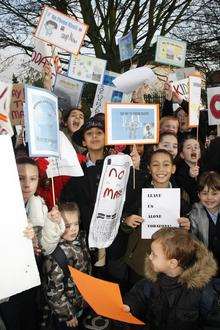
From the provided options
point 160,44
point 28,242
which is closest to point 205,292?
point 28,242

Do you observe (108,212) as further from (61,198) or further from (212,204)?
(212,204)

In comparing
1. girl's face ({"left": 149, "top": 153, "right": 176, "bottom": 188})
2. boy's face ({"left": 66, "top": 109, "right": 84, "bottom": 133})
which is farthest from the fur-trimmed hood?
boy's face ({"left": 66, "top": 109, "right": 84, "bottom": 133})

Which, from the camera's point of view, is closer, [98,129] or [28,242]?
[28,242]

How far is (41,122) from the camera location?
270 cm

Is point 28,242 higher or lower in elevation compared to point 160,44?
lower

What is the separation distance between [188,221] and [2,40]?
13325 mm

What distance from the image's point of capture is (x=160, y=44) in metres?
6.70

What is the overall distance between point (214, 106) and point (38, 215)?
9.28 ft

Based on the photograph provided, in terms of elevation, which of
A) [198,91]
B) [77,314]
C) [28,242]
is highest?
[198,91]

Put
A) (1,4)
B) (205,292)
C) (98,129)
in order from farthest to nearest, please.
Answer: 1. (1,4)
2. (98,129)
3. (205,292)

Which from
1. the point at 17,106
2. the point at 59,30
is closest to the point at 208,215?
the point at 17,106

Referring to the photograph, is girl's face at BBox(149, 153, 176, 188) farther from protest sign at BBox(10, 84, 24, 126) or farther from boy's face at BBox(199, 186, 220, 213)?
protest sign at BBox(10, 84, 24, 126)

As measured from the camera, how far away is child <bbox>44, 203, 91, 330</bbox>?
2.94 m

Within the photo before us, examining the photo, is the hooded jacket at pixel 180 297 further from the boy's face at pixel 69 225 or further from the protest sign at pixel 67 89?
the protest sign at pixel 67 89
